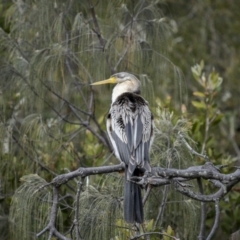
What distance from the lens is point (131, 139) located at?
3.97 meters

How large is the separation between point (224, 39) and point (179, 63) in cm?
83

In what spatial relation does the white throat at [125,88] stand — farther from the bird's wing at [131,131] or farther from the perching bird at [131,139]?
the bird's wing at [131,131]

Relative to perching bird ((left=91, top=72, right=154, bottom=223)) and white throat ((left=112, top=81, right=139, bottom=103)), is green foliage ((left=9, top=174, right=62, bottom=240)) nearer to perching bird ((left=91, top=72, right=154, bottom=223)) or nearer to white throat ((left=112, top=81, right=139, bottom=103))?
perching bird ((left=91, top=72, right=154, bottom=223))

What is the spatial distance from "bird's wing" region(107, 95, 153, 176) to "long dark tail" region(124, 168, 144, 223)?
86 millimetres

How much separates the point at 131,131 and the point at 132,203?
0.58 meters

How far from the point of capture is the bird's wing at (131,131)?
384 cm

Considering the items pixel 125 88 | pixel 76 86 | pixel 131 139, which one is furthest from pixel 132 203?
pixel 76 86

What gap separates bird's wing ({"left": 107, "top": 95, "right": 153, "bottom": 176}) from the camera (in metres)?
3.84

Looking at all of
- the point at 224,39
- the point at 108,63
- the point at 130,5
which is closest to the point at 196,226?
the point at 108,63

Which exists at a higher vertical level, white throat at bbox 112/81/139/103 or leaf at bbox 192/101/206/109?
leaf at bbox 192/101/206/109

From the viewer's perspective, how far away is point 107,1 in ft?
17.0

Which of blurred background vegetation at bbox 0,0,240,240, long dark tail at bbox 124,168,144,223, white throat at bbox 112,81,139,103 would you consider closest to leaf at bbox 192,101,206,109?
blurred background vegetation at bbox 0,0,240,240

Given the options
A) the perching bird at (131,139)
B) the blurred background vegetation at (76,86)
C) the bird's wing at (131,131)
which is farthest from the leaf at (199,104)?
the bird's wing at (131,131)

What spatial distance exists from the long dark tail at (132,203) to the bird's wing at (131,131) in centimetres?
9
